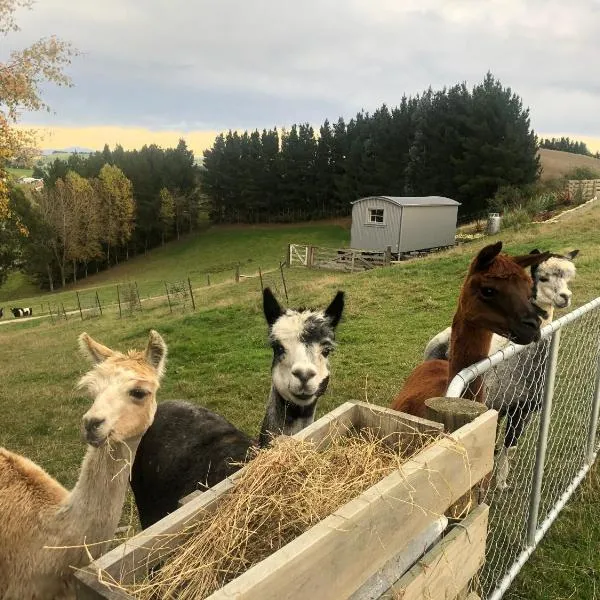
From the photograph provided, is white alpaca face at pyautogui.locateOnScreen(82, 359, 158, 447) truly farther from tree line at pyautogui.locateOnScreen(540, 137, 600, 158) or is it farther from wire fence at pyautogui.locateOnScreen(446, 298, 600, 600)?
tree line at pyautogui.locateOnScreen(540, 137, 600, 158)

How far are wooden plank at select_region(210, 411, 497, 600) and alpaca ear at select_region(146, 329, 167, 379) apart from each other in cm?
192

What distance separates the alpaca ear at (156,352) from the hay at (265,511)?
1.46 m

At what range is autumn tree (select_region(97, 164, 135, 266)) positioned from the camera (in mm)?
56656

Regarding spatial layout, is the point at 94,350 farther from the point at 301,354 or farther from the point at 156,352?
the point at 301,354

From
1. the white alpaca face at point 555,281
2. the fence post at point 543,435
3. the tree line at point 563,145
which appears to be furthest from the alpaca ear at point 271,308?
the tree line at point 563,145

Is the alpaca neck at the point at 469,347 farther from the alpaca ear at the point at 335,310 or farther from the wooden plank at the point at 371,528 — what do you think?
the wooden plank at the point at 371,528

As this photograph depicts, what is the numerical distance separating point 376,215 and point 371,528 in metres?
32.6

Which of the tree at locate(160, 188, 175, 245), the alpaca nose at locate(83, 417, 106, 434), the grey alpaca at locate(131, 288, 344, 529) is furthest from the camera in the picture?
the tree at locate(160, 188, 175, 245)

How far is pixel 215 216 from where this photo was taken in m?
66.8

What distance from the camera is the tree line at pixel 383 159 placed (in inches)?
→ 1713

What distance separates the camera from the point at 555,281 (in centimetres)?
639

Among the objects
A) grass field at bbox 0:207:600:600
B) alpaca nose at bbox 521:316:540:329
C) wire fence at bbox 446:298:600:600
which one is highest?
alpaca nose at bbox 521:316:540:329

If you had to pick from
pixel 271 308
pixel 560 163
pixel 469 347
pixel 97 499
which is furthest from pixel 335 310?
pixel 560 163

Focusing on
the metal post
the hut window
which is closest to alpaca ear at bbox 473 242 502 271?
the metal post
